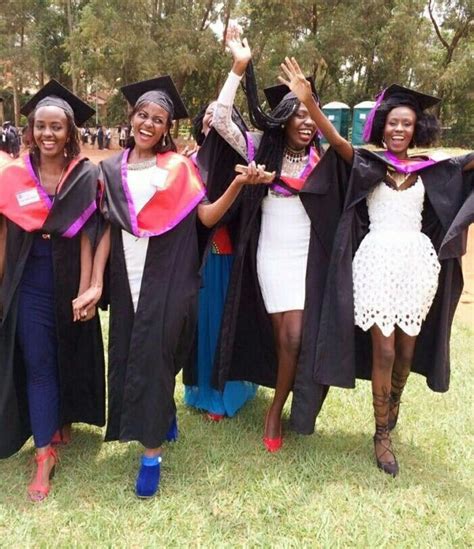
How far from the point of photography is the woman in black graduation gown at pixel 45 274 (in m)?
2.67

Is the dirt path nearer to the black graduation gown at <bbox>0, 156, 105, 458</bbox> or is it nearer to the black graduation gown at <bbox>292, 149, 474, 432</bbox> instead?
the black graduation gown at <bbox>292, 149, 474, 432</bbox>

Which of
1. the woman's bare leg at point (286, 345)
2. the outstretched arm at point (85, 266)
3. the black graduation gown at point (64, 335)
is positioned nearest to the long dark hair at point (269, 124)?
the woman's bare leg at point (286, 345)

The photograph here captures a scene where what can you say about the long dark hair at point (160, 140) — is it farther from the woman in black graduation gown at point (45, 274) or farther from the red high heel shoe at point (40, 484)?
the red high heel shoe at point (40, 484)

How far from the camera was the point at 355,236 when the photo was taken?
3.16 m

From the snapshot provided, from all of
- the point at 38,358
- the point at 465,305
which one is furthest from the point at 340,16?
the point at 38,358

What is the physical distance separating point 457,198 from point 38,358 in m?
2.41

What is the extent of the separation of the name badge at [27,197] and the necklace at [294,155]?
1383 millimetres

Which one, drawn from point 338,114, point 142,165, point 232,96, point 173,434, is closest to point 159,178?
point 142,165

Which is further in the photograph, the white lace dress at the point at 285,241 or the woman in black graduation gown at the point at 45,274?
the white lace dress at the point at 285,241

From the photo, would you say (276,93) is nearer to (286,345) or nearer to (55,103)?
(55,103)

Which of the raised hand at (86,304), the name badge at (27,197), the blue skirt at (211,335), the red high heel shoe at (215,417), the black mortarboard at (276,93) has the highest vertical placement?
the black mortarboard at (276,93)

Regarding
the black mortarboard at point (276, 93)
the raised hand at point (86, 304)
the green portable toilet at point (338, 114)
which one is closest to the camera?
the raised hand at point (86, 304)

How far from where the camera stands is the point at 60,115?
271cm

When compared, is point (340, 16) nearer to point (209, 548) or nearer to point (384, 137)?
point (384, 137)
